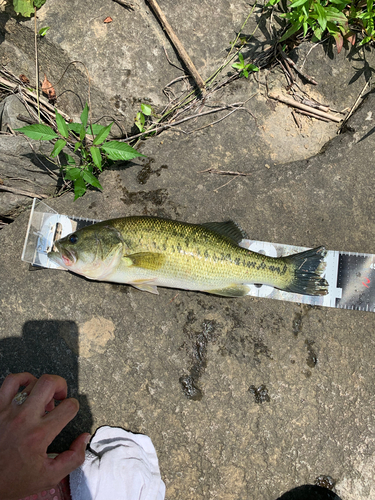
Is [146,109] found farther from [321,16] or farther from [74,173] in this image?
[321,16]

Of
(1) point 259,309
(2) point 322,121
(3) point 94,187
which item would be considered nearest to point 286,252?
(1) point 259,309

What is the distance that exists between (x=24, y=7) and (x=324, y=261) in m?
5.11

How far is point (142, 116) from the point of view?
4781mm

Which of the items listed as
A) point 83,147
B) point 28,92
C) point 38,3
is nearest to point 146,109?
point 83,147

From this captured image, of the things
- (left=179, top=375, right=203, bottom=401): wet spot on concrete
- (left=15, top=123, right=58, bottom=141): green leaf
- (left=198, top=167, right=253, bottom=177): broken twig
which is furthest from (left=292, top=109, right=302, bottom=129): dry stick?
(left=179, top=375, right=203, bottom=401): wet spot on concrete

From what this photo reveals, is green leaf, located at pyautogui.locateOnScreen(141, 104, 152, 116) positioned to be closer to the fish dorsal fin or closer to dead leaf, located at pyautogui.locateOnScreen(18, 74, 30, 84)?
dead leaf, located at pyautogui.locateOnScreen(18, 74, 30, 84)

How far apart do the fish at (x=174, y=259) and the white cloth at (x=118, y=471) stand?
1.81m

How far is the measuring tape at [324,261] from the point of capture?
4.05m

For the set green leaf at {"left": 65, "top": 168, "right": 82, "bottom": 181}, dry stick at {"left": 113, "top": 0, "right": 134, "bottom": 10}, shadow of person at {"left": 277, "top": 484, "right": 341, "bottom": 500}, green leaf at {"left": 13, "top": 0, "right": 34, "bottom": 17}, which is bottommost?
shadow of person at {"left": 277, "top": 484, "right": 341, "bottom": 500}

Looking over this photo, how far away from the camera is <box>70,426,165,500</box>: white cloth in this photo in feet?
11.6

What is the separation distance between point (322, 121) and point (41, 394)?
4879mm

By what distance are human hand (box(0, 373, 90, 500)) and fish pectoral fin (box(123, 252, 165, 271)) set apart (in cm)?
143

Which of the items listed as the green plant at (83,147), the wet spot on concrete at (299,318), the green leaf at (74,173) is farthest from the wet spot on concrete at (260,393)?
the green leaf at (74,173)

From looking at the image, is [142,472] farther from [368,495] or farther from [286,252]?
[286,252]
